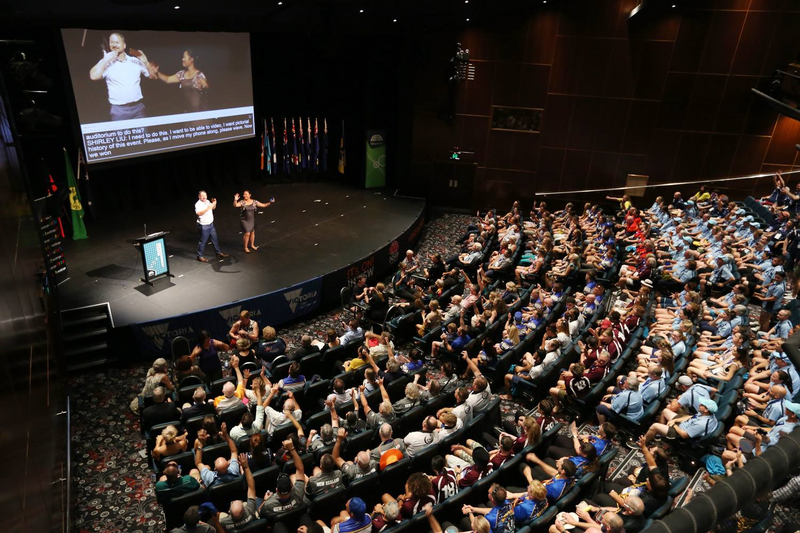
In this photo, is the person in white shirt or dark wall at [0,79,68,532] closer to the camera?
dark wall at [0,79,68,532]

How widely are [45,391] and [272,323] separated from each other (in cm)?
460

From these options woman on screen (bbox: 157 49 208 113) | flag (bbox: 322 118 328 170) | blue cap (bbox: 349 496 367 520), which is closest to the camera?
blue cap (bbox: 349 496 367 520)

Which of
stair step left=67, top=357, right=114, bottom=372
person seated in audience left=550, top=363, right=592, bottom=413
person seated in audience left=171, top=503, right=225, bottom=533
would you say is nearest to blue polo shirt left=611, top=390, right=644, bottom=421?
person seated in audience left=550, top=363, right=592, bottom=413

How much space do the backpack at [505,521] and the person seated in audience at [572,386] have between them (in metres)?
2.48

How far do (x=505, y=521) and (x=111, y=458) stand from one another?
4.79 meters

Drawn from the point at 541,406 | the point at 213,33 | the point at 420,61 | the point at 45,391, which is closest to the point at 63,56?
the point at 213,33

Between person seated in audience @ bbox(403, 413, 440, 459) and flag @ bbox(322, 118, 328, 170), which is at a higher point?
flag @ bbox(322, 118, 328, 170)

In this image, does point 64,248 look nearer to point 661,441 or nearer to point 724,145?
point 661,441

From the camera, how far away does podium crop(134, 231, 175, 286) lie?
9.23 m

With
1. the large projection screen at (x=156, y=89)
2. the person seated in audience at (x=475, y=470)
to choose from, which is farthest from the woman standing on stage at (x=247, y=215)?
the person seated in audience at (x=475, y=470)

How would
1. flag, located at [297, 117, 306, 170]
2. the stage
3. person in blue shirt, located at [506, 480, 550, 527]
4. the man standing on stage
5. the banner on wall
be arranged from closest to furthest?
person in blue shirt, located at [506, 480, 550, 527] < the banner on wall < the stage < the man standing on stage < flag, located at [297, 117, 306, 170]

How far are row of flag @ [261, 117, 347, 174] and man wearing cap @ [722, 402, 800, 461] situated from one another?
44.7 ft

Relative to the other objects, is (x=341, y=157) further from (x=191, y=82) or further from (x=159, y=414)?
(x=159, y=414)

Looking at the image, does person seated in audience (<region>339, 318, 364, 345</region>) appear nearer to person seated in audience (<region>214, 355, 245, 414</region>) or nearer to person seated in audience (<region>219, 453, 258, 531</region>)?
person seated in audience (<region>214, 355, 245, 414</region>)
